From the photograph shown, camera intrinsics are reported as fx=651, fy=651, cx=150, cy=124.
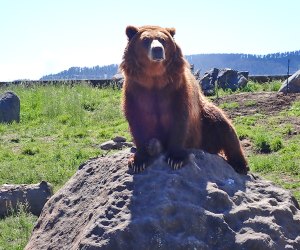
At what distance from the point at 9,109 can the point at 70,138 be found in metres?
3.01

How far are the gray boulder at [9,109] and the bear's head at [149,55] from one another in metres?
9.80

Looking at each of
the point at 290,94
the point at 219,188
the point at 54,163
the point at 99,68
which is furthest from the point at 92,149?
the point at 99,68

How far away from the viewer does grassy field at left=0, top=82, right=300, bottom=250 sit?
1015cm

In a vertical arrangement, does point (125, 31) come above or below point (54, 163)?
above

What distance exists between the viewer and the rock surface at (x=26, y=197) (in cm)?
870

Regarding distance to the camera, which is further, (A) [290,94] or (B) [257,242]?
(A) [290,94]

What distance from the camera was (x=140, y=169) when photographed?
5.82 metres

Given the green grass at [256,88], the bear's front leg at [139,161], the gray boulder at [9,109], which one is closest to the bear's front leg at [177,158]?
the bear's front leg at [139,161]

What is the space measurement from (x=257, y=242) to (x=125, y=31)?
270 centimetres

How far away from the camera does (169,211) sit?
5.28 m

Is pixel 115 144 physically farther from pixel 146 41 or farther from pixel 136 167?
pixel 136 167

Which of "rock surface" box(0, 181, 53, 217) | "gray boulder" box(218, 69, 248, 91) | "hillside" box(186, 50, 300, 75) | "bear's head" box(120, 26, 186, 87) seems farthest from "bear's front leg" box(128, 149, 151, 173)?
"hillside" box(186, 50, 300, 75)

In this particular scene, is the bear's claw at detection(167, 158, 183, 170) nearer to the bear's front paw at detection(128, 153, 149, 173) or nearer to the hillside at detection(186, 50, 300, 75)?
the bear's front paw at detection(128, 153, 149, 173)

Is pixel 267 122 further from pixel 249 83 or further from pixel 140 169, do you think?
pixel 140 169
